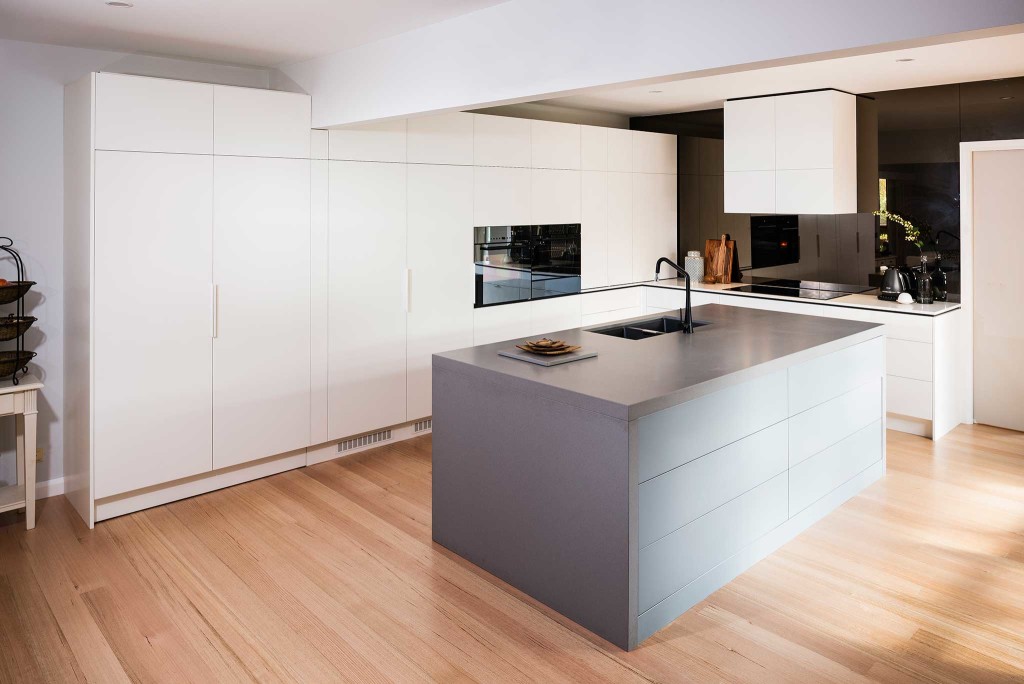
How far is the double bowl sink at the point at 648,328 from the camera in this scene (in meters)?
4.00

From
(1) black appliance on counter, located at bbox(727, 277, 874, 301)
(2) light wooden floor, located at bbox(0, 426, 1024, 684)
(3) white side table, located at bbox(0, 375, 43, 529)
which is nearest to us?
(2) light wooden floor, located at bbox(0, 426, 1024, 684)

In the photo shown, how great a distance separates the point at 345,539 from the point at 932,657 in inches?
94.5

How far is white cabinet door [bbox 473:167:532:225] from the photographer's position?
5113 millimetres

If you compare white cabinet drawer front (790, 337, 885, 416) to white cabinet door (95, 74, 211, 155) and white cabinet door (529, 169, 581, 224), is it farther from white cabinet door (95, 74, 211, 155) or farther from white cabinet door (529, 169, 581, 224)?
white cabinet door (95, 74, 211, 155)

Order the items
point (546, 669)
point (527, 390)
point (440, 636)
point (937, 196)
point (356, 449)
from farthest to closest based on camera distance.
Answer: point (937, 196)
point (356, 449)
point (527, 390)
point (440, 636)
point (546, 669)

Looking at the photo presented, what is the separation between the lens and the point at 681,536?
283 cm

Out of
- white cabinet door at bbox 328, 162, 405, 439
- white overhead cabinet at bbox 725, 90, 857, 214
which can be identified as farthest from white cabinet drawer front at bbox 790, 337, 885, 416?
white cabinet door at bbox 328, 162, 405, 439

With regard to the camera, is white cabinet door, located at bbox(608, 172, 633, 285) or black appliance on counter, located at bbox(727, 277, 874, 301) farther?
A: white cabinet door, located at bbox(608, 172, 633, 285)

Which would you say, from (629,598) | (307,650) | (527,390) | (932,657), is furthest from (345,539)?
(932,657)

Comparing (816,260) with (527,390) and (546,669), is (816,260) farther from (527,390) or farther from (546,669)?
(546,669)

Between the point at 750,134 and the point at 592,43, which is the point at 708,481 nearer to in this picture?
the point at 592,43

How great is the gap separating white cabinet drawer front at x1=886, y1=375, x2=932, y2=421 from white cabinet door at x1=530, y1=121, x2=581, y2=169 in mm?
2713

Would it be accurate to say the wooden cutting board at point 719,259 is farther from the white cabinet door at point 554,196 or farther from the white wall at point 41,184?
the white wall at point 41,184

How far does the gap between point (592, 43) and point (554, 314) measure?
3.08 meters
